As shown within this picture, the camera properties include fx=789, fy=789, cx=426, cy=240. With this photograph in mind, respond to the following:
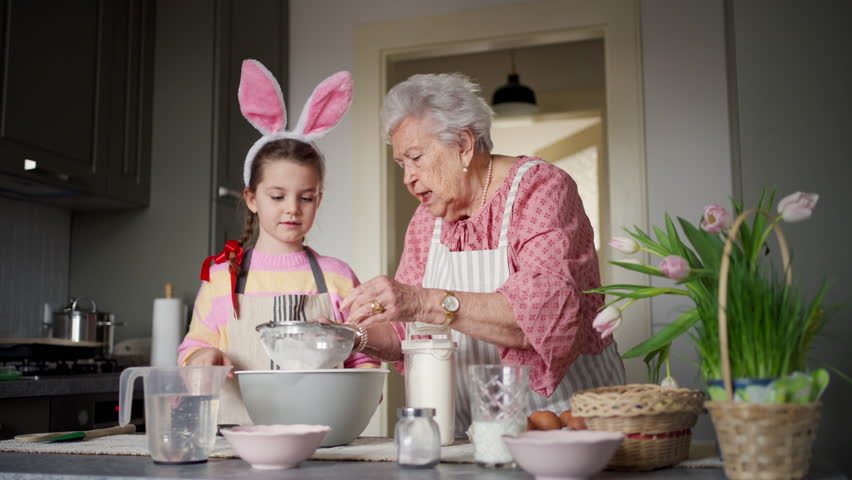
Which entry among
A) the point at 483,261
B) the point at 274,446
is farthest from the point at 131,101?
the point at 274,446

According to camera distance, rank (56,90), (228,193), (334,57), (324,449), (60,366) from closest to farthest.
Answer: (324,449), (60,366), (56,90), (228,193), (334,57)

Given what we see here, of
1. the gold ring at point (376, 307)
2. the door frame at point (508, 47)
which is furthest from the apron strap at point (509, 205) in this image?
the door frame at point (508, 47)

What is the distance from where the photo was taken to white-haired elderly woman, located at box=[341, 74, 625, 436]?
1.41 m

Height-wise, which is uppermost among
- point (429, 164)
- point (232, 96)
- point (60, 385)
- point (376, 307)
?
point (232, 96)

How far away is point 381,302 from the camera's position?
1.32 metres

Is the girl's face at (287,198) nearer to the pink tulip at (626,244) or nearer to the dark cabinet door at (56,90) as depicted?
the pink tulip at (626,244)

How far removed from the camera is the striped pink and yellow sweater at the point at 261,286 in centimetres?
168

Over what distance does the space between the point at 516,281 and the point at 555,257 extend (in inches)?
4.2

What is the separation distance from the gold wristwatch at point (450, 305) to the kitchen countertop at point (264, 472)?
40 centimetres

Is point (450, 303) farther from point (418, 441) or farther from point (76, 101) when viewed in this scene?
point (76, 101)

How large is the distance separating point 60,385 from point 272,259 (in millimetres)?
844

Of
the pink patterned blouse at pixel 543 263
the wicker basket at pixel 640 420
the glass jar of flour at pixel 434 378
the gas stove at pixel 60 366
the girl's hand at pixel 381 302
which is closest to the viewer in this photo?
the wicker basket at pixel 640 420

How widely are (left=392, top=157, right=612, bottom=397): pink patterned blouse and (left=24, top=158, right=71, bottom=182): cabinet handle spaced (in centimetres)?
134

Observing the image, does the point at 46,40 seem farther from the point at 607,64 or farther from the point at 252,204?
the point at 607,64
